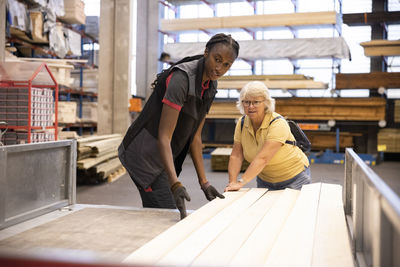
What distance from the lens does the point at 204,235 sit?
169 cm

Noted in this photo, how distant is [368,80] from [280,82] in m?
2.39

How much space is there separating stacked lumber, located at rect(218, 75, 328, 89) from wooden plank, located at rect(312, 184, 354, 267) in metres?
9.66

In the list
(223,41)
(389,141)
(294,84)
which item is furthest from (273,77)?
(223,41)

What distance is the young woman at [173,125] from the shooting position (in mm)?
2314

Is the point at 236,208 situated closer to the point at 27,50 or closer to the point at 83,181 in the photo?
the point at 83,181

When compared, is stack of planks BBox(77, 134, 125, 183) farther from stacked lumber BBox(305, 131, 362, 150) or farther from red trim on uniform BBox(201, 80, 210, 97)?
stacked lumber BBox(305, 131, 362, 150)

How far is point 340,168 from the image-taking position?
1059 centimetres

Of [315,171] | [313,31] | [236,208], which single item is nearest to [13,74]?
[236,208]

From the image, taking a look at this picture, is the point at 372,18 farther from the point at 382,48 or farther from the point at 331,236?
the point at 331,236

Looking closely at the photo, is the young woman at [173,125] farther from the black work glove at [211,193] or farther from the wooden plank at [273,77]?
the wooden plank at [273,77]

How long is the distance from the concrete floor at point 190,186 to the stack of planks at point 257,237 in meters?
3.73

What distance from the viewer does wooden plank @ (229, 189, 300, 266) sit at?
142cm

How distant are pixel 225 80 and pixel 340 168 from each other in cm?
440

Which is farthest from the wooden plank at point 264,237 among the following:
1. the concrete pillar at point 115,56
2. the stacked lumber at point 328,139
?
the stacked lumber at point 328,139
